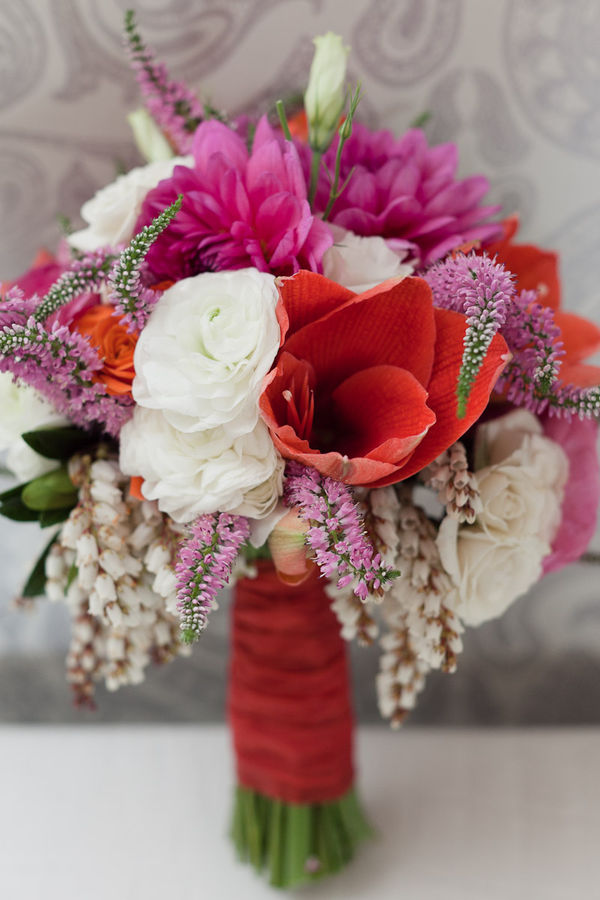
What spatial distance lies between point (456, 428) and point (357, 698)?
60 cm

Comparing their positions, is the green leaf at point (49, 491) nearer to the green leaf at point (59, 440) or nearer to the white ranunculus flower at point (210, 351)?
the green leaf at point (59, 440)

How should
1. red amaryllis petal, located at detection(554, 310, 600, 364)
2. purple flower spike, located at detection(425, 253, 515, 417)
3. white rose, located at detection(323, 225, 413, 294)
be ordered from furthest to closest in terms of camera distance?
red amaryllis petal, located at detection(554, 310, 600, 364) < white rose, located at detection(323, 225, 413, 294) < purple flower spike, located at detection(425, 253, 515, 417)

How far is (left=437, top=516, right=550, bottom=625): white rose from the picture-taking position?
0.56m

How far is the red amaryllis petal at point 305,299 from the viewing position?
1.52ft

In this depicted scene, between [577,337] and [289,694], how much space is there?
0.40 meters

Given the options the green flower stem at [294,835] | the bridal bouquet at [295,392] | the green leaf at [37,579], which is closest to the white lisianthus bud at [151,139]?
the bridal bouquet at [295,392]

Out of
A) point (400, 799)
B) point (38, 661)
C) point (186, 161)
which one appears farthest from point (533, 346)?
point (38, 661)

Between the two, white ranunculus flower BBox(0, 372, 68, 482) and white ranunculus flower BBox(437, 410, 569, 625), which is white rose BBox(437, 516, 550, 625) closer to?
white ranunculus flower BBox(437, 410, 569, 625)

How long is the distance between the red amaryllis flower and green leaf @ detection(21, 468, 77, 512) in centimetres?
19

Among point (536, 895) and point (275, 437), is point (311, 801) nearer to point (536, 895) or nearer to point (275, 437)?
point (536, 895)

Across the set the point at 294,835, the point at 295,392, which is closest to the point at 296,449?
the point at 295,392

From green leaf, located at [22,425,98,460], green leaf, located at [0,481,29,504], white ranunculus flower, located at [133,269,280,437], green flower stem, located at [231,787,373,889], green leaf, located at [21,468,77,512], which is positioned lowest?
green flower stem, located at [231,787,373,889]

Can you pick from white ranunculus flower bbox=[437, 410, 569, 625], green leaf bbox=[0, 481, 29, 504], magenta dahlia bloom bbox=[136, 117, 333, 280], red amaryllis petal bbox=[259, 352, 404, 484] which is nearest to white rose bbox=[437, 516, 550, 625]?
white ranunculus flower bbox=[437, 410, 569, 625]

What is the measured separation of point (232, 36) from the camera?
77cm
